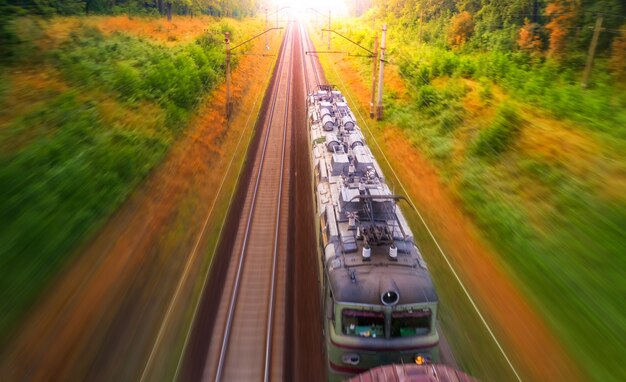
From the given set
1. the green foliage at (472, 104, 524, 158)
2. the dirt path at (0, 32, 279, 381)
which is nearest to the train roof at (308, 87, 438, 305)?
the dirt path at (0, 32, 279, 381)

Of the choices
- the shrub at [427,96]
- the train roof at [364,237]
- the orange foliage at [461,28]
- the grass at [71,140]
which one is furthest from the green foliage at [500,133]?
the orange foliage at [461,28]

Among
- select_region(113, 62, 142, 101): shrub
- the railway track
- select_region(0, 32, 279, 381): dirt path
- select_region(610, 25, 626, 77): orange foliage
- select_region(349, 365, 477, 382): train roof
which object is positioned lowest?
the railway track

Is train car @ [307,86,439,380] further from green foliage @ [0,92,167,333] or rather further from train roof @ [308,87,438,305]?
green foliage @ [0,92,167,333]

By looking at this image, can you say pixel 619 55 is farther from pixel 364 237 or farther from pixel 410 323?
pixel 410 323

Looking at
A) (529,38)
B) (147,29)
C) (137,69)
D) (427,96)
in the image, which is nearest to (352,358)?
(137,69)

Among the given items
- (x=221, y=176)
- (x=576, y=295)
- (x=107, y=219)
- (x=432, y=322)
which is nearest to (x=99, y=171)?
(x=107, y=219)

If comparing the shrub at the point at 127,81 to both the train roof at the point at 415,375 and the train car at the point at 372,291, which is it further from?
the train roof at the point at 415,375
